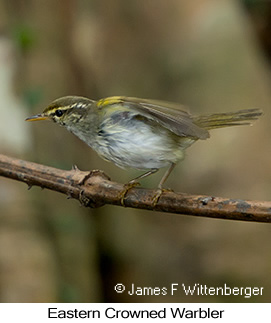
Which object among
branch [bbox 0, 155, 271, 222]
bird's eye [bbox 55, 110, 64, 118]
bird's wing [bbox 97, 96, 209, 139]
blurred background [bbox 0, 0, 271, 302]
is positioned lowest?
branch [bbox 0, 155, 271, 222]

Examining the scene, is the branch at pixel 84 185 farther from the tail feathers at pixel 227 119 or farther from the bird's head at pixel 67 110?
the tail feathers at pixel 227 119

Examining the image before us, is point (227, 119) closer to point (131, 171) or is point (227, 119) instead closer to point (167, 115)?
point (167, 115)

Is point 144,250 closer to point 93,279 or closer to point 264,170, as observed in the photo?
point 93,279

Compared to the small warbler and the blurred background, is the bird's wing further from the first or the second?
the blurred background

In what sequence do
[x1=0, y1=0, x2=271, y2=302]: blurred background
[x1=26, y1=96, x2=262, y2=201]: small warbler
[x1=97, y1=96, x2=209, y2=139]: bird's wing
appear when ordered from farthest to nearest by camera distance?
[x1=0, y1=0, x2=271, y2=302]: blurred background, [x1=26, y1=96, x2=262, y2=201]: small warbler, [x1=97, y1=96, x2=209, y2=139]: bird's wing

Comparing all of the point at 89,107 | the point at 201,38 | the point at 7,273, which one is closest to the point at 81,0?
the point at 201,38

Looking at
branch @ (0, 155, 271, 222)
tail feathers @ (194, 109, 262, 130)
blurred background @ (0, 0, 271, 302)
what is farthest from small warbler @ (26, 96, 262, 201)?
blurred background @ (0, 0, 271, 302)

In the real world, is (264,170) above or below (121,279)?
above

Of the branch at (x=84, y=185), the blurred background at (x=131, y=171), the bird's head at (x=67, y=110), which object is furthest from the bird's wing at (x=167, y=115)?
the blurred background at (x=131, y=171)
